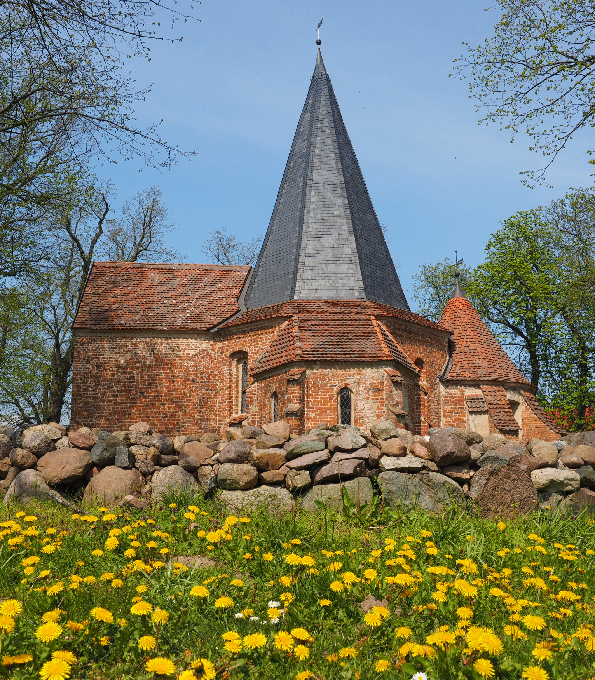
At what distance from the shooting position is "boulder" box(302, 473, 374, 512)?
984cm

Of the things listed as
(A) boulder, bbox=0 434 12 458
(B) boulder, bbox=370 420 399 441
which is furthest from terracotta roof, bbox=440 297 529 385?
(A) boulder, bbox=0 434 12 458

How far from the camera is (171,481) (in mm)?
10484

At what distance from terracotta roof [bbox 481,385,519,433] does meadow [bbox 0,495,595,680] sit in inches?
499

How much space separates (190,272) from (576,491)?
16.5 metres

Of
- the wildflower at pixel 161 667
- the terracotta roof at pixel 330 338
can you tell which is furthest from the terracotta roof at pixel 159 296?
the wildflower at pixel 161 667

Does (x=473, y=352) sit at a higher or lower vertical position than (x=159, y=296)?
lower

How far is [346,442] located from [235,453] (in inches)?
69.2

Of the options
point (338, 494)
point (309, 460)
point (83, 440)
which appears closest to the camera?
point (338, 494)

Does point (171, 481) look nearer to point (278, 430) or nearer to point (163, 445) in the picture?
point (163, 445)

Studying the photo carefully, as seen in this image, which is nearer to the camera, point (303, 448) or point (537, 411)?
point (303, 448)

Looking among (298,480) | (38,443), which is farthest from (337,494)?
(38,443)

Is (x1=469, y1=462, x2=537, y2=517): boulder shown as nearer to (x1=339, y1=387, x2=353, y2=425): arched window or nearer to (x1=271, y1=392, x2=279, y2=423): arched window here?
(x1=339, y1=387, x2=353, y2=425): arched window

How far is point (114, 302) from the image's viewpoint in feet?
75.2

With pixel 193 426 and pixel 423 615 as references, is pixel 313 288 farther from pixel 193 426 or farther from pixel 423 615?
pixel 423 615
